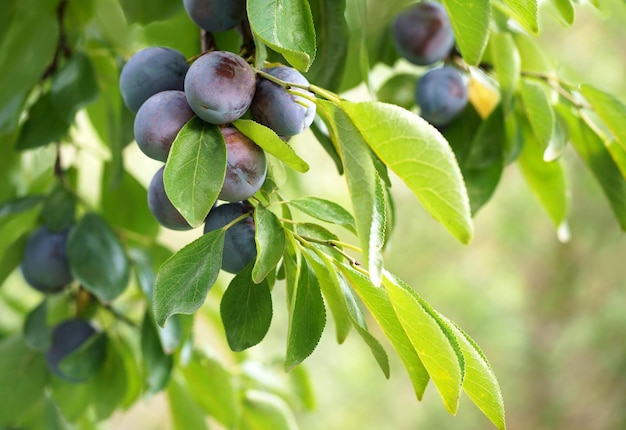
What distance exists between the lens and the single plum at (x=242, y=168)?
1.07 ft

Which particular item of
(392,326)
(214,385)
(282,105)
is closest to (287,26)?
(282,105)

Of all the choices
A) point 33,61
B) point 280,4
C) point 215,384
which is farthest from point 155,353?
point 280,4

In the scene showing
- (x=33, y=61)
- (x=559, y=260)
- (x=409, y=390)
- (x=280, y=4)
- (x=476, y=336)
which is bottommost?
(x=409, y=390)

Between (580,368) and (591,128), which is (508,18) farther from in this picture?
(580,368)

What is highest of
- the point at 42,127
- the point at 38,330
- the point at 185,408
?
the point at 42,127

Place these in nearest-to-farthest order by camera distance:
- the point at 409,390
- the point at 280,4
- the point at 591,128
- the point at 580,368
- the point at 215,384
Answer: the point at 280,4, the point at 591,128, the point at 215,384, the point at 580,368, the point at 409,390

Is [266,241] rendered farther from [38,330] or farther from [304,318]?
[38,330]

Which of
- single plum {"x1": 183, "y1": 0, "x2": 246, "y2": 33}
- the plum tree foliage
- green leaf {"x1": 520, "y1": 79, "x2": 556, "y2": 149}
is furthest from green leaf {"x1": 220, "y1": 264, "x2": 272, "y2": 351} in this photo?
green leaf {"x1": 520, "y1": 79, "x2": 556, "y2": 149}

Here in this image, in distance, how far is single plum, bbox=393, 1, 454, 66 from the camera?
22.2 inches

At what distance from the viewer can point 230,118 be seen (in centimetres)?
32

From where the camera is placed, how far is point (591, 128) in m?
0.55

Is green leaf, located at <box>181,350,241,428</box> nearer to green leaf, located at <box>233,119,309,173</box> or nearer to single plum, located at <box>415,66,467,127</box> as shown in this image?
single plum, located at <box>415,66,467,127</box>

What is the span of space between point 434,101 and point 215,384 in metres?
0.32

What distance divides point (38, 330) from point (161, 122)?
36 cm
